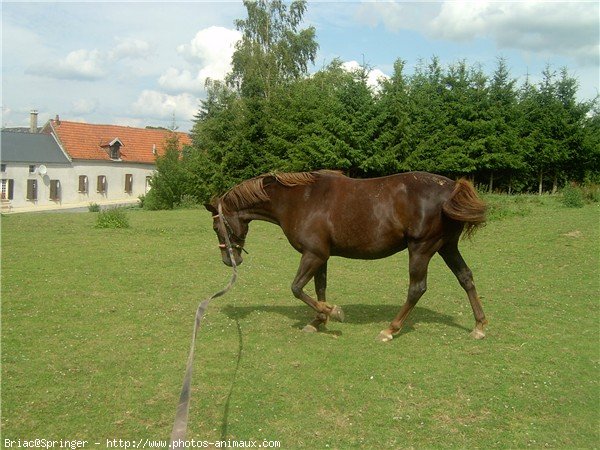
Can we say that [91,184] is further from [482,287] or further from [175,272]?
[482,287]

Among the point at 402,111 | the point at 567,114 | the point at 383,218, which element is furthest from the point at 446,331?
the point at 567,114

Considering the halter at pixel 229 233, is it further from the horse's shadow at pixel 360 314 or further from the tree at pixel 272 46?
the tree at pixel 272 46

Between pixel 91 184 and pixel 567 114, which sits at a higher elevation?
pixel 567 114

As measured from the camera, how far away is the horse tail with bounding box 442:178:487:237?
→ 6.62 m

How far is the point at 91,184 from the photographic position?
53.7 metres

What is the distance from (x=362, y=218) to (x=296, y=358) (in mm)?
1993

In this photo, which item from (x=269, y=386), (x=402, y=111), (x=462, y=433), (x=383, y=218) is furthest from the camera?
(x=402, y=111)

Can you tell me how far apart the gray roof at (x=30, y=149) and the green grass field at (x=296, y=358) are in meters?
42.1

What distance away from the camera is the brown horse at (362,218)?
6.90 m

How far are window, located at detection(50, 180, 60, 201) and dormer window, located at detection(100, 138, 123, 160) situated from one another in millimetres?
5955

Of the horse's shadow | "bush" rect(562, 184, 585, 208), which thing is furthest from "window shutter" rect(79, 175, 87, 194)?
the horse's shadow

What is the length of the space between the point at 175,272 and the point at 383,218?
19.3 feet

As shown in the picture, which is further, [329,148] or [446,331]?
[329,148]

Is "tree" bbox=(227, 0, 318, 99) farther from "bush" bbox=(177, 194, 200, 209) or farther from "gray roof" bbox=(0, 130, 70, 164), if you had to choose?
"gray roof" bbox=(0, 130, 70, 164)
